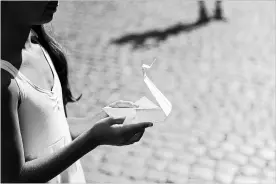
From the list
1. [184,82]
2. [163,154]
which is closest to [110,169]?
[163,154]

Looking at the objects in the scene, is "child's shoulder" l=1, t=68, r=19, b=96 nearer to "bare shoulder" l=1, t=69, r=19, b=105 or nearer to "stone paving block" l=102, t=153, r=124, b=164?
"bare shoulder" l=1, t=69, r=19, b=105

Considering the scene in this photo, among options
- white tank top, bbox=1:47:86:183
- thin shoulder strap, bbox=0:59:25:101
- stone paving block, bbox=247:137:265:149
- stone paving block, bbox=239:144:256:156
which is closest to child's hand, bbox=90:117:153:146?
white tank top, bbox=1:47:86:183

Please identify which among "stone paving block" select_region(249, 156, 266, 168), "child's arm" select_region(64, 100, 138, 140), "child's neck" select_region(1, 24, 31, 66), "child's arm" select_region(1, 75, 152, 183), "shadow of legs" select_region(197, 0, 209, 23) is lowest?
"stone paving block" select_region(249, 156, 266, 168)

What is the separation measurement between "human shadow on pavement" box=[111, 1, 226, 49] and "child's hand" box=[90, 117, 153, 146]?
5.69 metres

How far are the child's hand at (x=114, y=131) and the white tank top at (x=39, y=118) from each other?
18 cm

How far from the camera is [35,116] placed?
1.60 meters

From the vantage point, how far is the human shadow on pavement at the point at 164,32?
748 centimetres

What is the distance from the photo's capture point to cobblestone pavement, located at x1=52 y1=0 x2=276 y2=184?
4742 mm

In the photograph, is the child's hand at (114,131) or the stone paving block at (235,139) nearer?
the child's hand at (114,131)

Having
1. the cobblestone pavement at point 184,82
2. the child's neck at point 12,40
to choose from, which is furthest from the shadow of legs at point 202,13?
the child's neck at point 12,40

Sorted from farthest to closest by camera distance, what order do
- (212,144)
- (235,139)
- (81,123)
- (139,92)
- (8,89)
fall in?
(139,92)
(235,139)
(212,144)
(81,123)
(8,89)

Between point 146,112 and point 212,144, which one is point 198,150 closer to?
point 212,144

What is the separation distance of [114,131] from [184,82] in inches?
186

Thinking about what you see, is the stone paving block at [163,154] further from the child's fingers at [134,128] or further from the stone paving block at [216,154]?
the child's fingers at [134,128]
